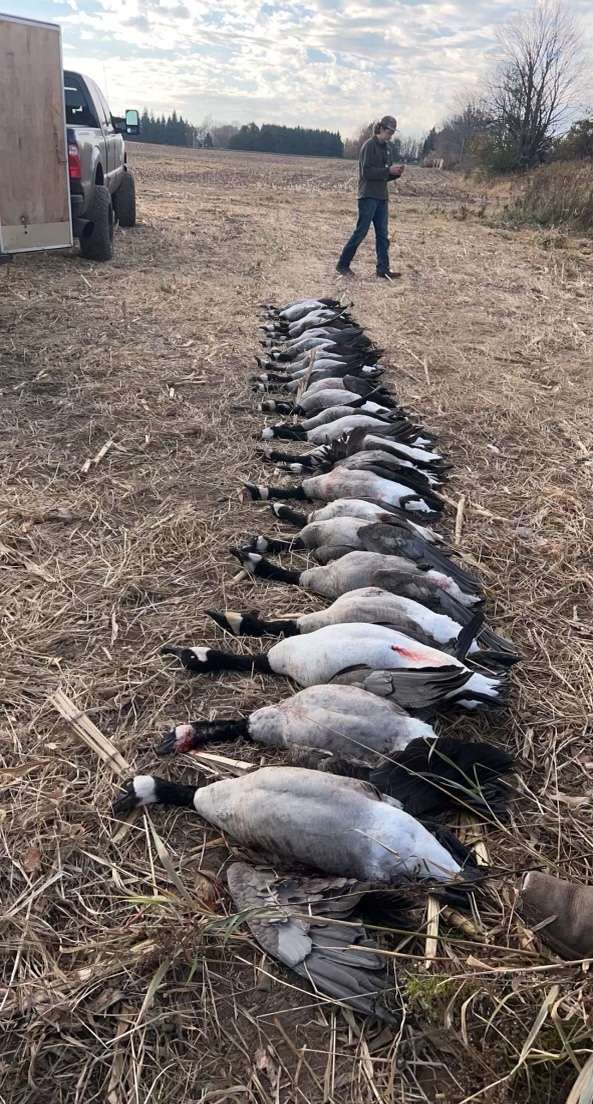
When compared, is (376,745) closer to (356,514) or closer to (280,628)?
(280,628)

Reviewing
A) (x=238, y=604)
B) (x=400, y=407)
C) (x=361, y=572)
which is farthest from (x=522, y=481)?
(x=238, y=604)

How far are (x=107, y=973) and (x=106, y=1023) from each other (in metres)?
0.12

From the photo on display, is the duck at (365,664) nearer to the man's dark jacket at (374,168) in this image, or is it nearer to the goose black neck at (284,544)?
the goose black neck at (284,544)

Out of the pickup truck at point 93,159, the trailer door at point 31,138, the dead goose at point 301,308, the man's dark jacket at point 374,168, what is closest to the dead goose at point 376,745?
the trailer door at point 31,138

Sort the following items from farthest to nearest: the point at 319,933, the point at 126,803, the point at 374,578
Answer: the point at 374,578
the point at 126,803
the point at 319,933

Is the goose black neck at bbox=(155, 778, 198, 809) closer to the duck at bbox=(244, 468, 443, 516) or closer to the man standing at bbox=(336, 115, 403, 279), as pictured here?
the duck at bbox=(244, 468, 443, 516)

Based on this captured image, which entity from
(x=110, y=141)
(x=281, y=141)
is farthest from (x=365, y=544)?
(x=281, y=141)

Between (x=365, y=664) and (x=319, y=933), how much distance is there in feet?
3.73

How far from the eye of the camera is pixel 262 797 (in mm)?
2463

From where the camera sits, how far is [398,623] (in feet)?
11.0

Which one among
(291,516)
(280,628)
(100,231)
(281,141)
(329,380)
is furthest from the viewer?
(281,141)

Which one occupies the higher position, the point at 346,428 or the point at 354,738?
the point at 346,428

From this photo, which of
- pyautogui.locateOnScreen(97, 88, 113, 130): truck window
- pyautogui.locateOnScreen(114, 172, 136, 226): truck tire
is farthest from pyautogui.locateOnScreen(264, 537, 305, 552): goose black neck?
pyautogui.locateOnScreen(114, 172, 136, 226): truck tire

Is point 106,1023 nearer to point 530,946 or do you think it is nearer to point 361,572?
point 530,946
